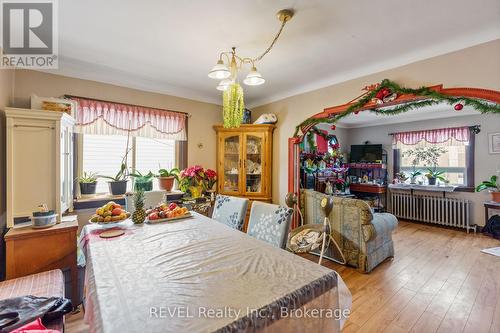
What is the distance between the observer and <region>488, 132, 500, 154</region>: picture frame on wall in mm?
4176

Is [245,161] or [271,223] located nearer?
[271,223]

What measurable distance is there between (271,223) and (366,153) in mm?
5024

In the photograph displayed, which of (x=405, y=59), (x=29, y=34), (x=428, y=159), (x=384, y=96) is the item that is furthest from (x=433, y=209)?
(x=29, y=34)

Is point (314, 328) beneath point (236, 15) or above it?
beneath

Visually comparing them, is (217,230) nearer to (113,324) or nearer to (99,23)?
(113,324)

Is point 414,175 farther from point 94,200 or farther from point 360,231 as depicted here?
point 94,200

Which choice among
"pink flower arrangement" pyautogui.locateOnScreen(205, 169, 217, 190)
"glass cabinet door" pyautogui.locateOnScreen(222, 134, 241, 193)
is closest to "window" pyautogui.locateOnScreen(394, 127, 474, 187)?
"glass cabinet door" pyautogui.locateOnScreen(222, 134, 241, 193)

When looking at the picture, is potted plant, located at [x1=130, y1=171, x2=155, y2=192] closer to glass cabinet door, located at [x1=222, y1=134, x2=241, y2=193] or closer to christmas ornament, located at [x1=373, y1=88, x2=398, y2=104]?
glass cabinet door, located at [x1=222, y1=134, x2=241, y2=193]

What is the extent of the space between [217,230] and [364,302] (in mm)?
1586

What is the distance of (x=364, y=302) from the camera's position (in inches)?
84.2

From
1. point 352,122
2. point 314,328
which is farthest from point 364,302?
point 352,122

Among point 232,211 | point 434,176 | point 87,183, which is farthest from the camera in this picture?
point 434,176

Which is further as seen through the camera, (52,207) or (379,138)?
(379,138)

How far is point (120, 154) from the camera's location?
305 centimetres
